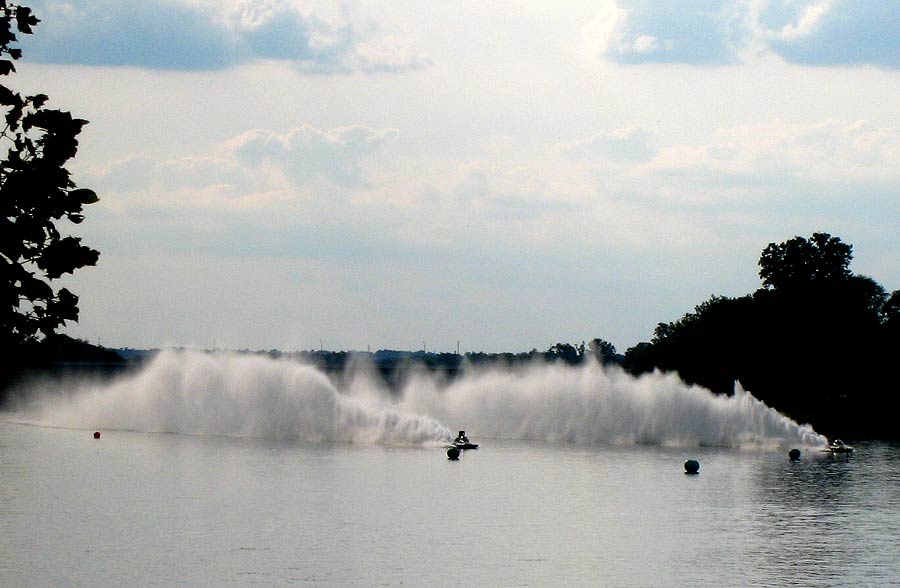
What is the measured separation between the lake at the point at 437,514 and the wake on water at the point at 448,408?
5.31 ft

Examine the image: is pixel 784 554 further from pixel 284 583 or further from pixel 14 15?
pixel 14 15

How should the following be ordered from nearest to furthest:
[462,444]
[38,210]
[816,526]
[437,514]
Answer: [38,210]
[816,526]
[437,514]
[462,444]

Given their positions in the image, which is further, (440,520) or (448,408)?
(448,408)

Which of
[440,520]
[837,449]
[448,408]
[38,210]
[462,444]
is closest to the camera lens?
[38,210]

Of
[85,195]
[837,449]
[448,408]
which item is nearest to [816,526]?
[85,195]

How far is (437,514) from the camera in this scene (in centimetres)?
5441

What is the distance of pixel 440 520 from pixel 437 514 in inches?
75.3

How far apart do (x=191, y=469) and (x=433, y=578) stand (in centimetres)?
3706

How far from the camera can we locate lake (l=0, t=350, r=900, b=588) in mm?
40969

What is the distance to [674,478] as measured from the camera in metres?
70.5

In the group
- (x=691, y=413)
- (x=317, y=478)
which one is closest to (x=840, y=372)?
(x=691, y=413)

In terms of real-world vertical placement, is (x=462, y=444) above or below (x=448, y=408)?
below

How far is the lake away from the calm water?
13 centimetres

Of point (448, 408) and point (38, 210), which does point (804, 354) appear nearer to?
point (448, 408)
